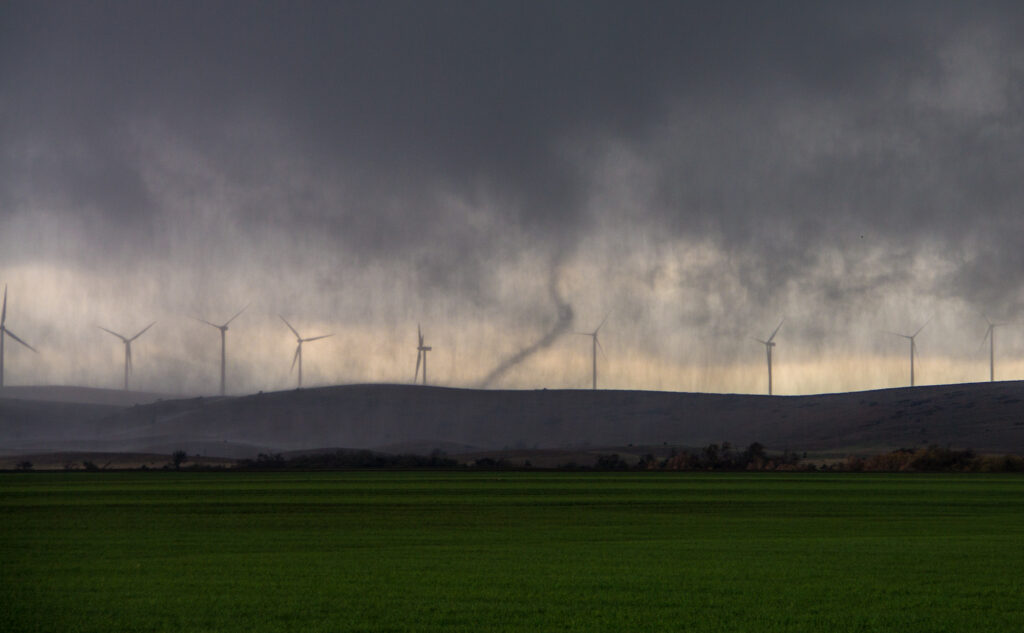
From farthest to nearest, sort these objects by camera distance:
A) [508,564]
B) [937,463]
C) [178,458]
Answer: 1. [178,458]
2. [937,463]
3. [508,564]

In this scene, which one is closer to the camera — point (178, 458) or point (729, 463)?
point (178, 458)

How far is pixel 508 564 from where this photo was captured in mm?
25797

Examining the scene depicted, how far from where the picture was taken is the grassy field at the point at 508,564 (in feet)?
60.7

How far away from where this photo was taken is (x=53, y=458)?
15500 cm

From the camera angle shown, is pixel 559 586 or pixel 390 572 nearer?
pixel 559 586

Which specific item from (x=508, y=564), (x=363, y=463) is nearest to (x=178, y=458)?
(x=363, y=463)

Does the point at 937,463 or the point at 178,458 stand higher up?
the point at 937,463

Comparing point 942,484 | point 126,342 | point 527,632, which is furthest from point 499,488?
point 126,342

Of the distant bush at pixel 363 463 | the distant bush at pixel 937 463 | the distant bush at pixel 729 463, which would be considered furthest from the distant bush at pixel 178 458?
the distant bush at pixel 937 463

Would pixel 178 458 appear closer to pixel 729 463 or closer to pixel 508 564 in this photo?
pixel 729 463

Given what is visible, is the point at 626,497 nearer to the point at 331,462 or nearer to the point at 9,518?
the point at 9,518

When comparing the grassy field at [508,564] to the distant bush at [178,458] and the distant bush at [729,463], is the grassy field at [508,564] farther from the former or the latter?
the distant bush at [729,463]

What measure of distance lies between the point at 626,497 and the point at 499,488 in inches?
427

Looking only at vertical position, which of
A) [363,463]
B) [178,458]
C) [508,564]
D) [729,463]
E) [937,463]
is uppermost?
[508,564]
